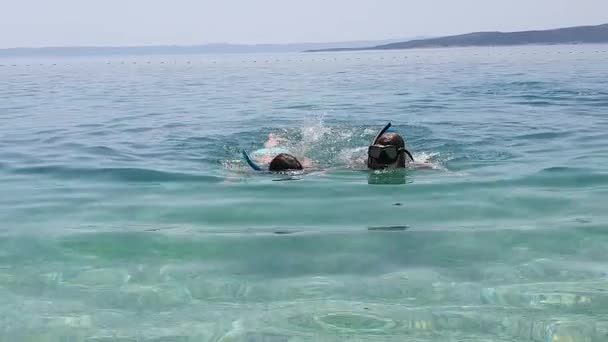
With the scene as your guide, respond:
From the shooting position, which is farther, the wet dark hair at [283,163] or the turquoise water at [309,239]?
the wet dark hair at [283,163]

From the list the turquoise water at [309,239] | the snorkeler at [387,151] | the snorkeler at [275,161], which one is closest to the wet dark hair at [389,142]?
the snorkeler at [387,151]

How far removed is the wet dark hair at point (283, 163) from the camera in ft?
24.2

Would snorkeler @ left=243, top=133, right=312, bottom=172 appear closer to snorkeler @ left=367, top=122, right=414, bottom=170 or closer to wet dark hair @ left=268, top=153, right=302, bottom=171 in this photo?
wet dark hair @ left=268, top=153, right=302, bottom=171

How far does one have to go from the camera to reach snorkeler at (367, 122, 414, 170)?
286 inches

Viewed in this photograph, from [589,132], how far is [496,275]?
21.6ft

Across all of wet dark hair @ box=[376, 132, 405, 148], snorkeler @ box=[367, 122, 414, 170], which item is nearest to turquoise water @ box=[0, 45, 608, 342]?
snorkeler @ box=[367, 122, 414, 170]

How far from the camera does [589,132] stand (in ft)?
33.1

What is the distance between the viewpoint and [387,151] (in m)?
7.30

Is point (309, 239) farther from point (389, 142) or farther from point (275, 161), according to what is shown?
point (389, 142)

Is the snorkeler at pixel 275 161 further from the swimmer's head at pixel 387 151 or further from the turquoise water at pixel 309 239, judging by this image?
the swimmer's head at pixel 387 151

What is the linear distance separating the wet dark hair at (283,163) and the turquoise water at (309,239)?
253 millimetres

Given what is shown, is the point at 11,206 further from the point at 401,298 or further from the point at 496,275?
the point at 496,275

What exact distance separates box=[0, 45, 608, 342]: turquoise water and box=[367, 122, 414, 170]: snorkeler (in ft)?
0.60

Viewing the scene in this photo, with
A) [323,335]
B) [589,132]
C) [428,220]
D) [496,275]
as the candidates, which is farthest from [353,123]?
[323,335]
